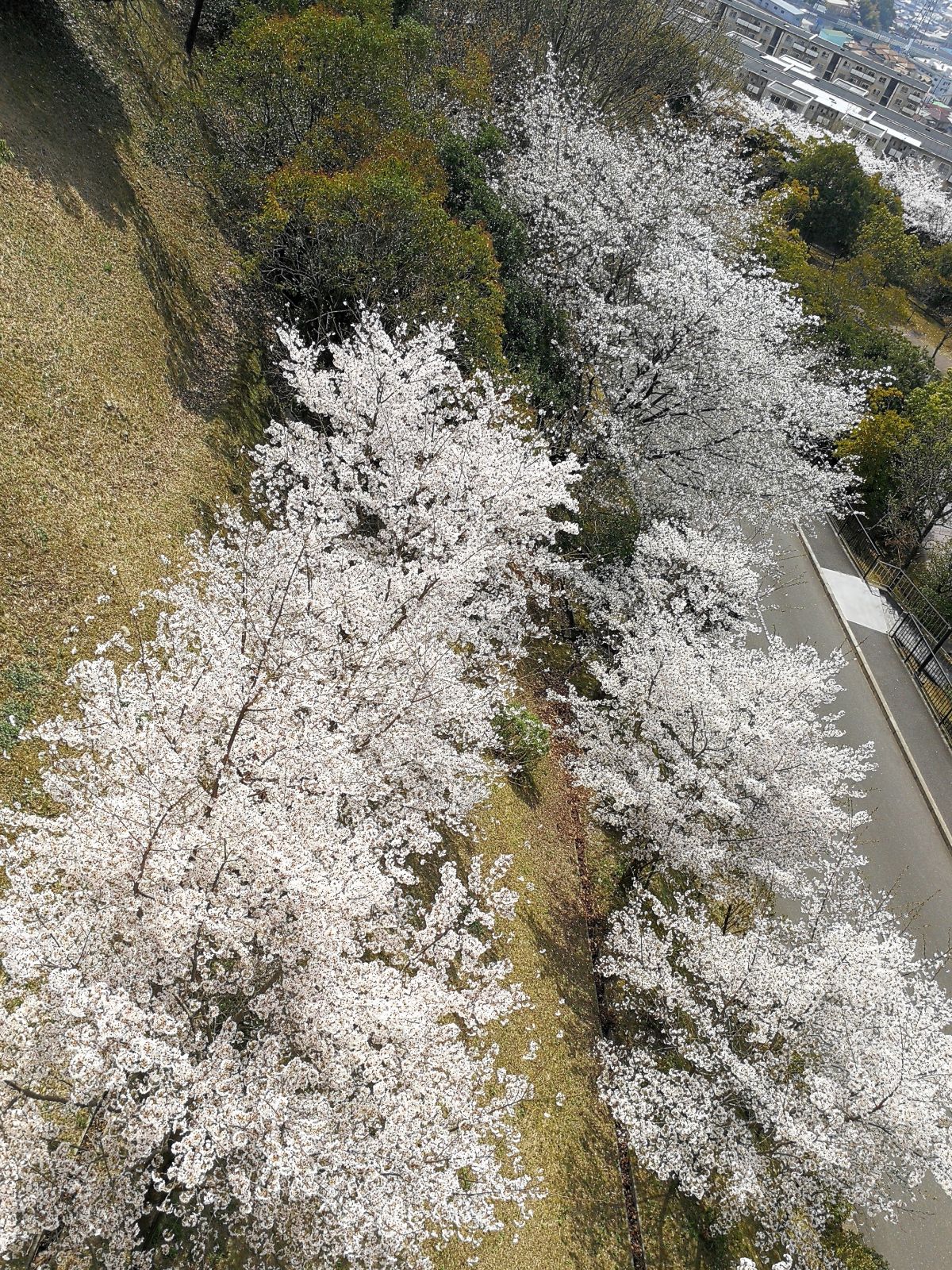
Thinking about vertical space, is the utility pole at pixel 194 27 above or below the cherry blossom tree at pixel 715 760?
above

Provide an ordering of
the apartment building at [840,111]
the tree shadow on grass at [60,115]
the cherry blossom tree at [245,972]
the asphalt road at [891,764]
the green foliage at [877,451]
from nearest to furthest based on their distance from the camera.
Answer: the cherry blossom tree at [245,972], the asphalt road at [891,764], the tree shadow on grass at [60,115], the green foliage at [877,451], the apartment building at [840,111]

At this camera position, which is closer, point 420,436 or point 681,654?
point 420,436

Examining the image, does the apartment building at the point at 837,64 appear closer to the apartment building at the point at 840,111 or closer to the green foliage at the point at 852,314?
the apartment building at the point at 840,111

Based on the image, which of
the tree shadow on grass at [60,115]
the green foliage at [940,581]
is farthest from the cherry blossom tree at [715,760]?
the green foliage at [940,581]

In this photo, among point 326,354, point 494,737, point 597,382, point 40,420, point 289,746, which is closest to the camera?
point 289,746

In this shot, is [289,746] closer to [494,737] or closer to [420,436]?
[494,737]

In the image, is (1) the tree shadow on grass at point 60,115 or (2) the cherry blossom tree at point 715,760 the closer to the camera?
(2) the cherry blossom tree at point 715,760

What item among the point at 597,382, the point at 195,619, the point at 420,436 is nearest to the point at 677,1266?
the point at 195,619

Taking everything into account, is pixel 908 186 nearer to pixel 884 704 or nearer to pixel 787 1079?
pixel 884 704
